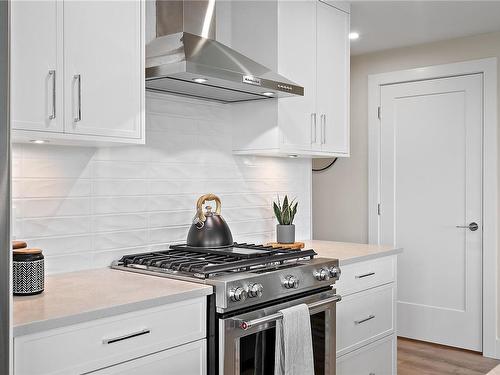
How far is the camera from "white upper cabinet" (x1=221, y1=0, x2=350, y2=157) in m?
3.04

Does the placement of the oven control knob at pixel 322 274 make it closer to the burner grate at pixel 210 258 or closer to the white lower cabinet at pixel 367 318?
the burner grate at pixel 210 258

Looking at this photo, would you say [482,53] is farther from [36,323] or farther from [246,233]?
[36,323]

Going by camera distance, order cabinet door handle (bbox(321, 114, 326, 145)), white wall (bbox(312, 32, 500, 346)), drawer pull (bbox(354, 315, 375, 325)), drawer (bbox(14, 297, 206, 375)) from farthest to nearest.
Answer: white wall (bbox(312, 32, 500, 346))
cabinet door handle (bbox(321, 114, 326, 145))
drawer pull (bbox(354, 315, 375, 325))
drawer (bbox(14, 297, 206, 375))

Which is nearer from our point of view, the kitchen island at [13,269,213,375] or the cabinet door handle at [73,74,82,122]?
the kitchen island at [13,269,213,375]

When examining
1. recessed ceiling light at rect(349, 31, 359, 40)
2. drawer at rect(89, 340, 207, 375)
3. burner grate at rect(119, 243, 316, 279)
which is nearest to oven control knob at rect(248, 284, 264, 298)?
burner grate at rect(119, 243, 316, 279)

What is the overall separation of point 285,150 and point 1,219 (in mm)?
1902

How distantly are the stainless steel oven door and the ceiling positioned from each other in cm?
191

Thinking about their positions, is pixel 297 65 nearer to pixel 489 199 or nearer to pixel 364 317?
pixel 364 317

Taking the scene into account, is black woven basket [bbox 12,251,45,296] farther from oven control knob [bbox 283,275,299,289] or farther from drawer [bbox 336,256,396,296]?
drawer [bbox 336,256,396,296]

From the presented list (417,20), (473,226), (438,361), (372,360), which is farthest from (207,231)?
(473,226)

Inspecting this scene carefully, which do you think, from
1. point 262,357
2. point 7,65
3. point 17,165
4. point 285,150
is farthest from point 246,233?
point 7,65

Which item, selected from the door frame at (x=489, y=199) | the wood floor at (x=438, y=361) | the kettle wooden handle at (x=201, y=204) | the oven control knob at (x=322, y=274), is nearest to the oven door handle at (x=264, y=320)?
the oven control knob at (x=322, y=274)

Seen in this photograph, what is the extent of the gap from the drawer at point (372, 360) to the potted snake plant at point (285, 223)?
2.42ft

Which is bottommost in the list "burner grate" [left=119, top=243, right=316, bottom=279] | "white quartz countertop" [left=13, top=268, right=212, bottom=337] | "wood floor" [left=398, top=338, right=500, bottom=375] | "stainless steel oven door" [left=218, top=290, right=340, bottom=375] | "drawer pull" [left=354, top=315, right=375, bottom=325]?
"wood floor" [left=398, top=338, right=500, bottom=375]
